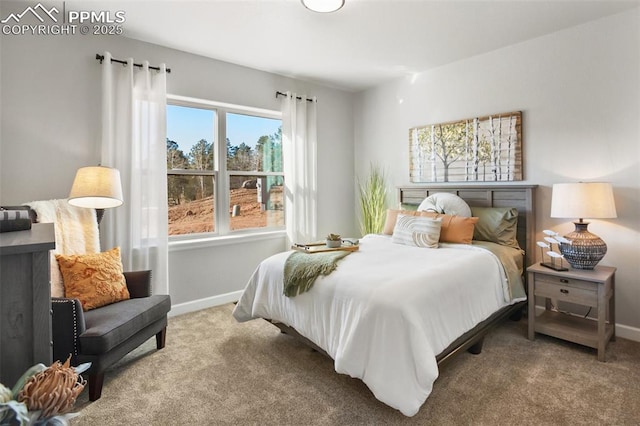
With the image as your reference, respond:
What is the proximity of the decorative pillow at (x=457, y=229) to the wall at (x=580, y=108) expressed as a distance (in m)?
0.71

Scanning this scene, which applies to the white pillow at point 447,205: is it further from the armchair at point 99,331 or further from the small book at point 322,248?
the armchair at point 99,331

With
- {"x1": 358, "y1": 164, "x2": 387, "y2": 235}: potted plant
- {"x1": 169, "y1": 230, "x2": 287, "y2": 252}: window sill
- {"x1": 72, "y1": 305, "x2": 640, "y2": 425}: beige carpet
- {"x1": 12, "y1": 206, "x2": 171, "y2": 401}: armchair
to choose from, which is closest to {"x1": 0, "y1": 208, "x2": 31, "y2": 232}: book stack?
{"x1": 12, "y1": 206, "x2": 171, "y2": 401}: armchair

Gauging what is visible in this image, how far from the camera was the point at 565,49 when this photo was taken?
2.95 metres

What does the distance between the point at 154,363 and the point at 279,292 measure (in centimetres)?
102

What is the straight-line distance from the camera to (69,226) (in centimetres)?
253

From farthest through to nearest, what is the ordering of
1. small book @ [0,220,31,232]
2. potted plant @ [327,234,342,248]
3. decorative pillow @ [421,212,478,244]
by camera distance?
decorative pillow @ [421,212,478,244] < potted plant @ [327,234,342,248] < small book @ [0,220,31,232]

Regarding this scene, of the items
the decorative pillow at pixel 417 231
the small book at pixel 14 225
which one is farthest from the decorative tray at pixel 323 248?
the small book at pixel 14 225

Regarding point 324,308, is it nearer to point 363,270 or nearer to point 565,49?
point 363,270

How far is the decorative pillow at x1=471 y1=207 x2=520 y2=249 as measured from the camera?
10.1ft

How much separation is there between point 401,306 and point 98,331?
174cm

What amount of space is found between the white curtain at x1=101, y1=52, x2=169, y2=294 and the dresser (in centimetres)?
254

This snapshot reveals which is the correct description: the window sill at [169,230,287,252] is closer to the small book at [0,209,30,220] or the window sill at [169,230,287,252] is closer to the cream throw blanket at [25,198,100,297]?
the cream throw blanket at [25,198,100,297]

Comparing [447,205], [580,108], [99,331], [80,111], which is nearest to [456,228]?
[447,205]

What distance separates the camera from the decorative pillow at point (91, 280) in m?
2.26
